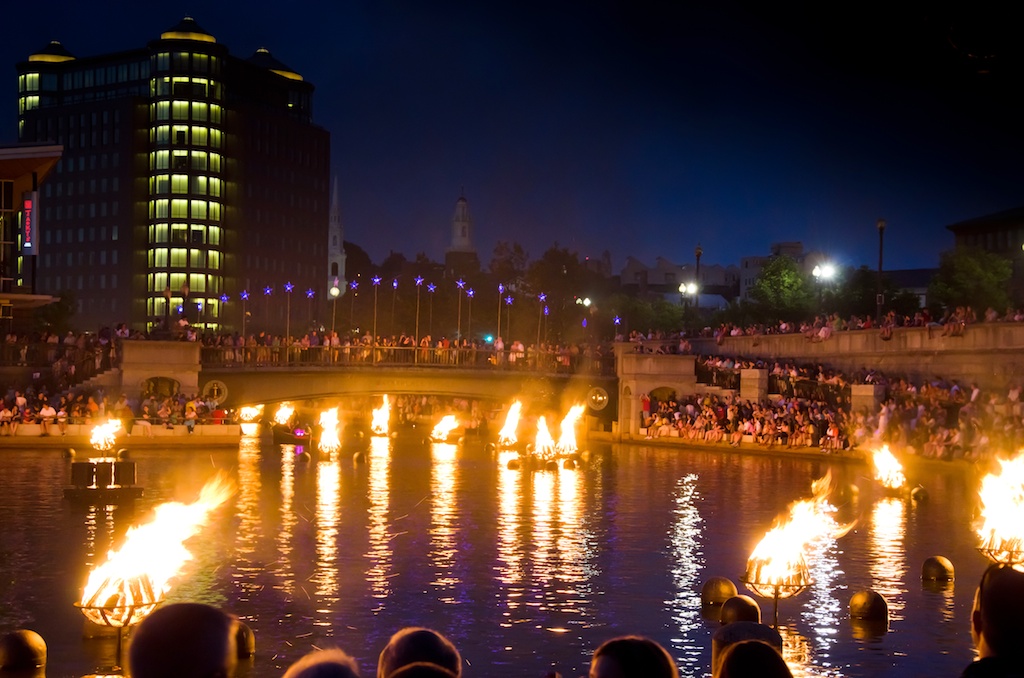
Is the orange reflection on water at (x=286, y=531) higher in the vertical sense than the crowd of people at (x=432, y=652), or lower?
lower

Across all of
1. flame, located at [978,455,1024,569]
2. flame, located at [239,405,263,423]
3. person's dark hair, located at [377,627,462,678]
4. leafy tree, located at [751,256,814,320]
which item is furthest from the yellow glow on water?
leafy tree, located at [751,256,814,320]

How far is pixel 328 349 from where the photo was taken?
7106 cm

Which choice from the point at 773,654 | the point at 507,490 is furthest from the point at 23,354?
the point at 773,654

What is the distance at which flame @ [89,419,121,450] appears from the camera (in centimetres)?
5378

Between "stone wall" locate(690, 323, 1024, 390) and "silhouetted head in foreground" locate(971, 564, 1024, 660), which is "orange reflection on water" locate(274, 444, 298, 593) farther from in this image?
"stone wall" locate(690, 323, 1024, 390)

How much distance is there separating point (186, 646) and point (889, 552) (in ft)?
90.0

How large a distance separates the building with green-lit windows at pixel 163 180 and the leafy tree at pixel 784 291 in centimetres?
7425

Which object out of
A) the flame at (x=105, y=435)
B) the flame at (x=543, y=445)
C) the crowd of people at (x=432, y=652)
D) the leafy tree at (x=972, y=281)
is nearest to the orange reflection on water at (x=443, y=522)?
the flame at (x=543, y=445)

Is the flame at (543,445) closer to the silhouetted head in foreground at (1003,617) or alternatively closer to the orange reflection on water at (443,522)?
the orange reflection on water at (443,522)

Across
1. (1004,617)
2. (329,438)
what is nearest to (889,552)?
(1004,617)

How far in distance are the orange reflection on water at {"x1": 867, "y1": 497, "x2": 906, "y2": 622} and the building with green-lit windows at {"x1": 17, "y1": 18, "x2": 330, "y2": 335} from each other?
130 m

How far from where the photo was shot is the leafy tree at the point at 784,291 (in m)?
100

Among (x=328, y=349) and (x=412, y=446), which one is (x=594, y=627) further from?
(x=328, y=349)

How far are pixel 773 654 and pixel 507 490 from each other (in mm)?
38783
